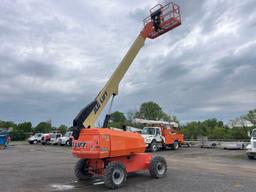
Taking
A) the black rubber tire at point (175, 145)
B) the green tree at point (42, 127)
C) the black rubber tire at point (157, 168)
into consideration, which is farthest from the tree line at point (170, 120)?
the black rubber tire at point (157, 168)

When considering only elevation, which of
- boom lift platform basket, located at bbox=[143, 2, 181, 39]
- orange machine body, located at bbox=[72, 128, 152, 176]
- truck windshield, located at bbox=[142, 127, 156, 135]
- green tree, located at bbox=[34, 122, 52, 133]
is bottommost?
orange machine body, located at bbox=[72, 128, 152, 176]

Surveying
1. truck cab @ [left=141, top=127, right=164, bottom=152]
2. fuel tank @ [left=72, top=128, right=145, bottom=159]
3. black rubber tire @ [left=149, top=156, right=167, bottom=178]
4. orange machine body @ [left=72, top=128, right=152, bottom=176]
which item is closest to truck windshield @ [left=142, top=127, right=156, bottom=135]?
truck cab @ [left=141, top=127, right=164, bottom=152]

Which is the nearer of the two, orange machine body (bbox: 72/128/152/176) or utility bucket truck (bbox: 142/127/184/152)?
orange machine body (bbox: 72/128/152/176)

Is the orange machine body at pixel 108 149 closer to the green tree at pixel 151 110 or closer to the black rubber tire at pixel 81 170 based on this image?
the black rubber tire at pixel 81 170

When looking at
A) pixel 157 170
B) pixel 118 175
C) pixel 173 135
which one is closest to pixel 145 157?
pixel 157 170

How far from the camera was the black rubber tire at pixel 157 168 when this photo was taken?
12328 mm

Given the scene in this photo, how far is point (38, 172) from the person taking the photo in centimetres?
1459

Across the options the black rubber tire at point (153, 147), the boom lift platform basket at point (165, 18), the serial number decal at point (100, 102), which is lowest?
the black rubber tire at point (153, 147)

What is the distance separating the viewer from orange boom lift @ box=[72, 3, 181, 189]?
10.8 metres

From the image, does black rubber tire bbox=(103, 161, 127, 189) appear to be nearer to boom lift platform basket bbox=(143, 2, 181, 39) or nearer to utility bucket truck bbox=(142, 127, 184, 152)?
boom lift platform basket bbox=(143, 2, 181, 39)

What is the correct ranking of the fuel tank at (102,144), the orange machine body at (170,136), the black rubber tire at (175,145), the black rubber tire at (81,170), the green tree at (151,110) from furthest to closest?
the green tree at (151,110) < the black rubber tire at (175,145) < the orange machine body at (170,136) < the black rubber tire at (81,170) < the fuel tank at (102,144)

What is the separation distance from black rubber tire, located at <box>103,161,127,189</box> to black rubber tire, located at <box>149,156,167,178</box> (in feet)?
5.43

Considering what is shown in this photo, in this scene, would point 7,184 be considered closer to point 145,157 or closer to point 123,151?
point 123,151

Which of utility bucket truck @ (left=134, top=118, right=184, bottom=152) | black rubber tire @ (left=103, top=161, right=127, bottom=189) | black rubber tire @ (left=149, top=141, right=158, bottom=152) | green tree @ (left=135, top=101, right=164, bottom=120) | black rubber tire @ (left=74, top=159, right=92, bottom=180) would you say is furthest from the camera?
green tree @ (left=135, top=101, right=164, bottom=120)
